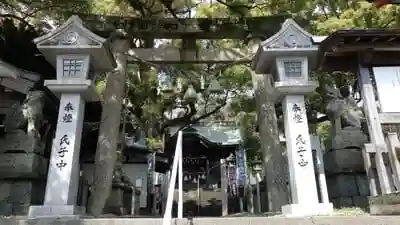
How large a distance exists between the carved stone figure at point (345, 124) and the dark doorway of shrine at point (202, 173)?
27.9 feet

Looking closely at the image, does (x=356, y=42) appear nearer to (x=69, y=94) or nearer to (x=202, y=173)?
(x=69, y=94)

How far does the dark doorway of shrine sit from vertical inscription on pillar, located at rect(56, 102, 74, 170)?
1046cm

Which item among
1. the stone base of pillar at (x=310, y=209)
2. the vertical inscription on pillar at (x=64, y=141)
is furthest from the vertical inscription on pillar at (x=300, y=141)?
the vertical inscription on pillar at (x=64, y=141)

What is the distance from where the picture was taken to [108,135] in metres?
8.12

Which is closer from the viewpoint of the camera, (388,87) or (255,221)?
(255,221)

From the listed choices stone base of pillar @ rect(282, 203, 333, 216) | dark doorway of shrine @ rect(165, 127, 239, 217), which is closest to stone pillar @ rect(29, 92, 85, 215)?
stone base of pillar @ rect(282, 203, 333, 216)

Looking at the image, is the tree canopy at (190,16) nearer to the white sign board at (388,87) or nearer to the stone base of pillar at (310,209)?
the white sign board at (388,87)

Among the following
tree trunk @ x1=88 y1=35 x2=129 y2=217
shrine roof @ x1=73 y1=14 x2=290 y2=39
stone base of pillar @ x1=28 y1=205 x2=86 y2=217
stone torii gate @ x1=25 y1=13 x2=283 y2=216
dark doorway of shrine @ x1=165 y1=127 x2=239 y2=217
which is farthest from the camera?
dark doorway of shrine @ x1=165 y1=127 x2=239 y2=217

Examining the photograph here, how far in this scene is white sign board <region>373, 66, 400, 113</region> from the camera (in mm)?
7207

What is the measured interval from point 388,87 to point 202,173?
12853mm

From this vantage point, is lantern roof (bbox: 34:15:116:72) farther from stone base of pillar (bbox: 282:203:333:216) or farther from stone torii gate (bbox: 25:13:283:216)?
stone base of pillar (bbox: 282:203:333:216)

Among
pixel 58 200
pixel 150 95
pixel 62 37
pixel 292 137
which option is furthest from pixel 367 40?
pixel 150 95

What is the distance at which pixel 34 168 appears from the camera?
26.8 feet

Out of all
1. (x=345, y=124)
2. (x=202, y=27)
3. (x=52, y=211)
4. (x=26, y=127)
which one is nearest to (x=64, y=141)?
(x=52, y=211)
